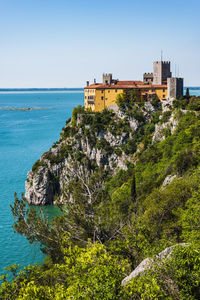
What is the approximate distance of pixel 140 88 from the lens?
72.4 meters

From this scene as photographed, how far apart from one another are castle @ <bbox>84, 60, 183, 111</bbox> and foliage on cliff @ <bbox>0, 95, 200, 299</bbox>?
11.3 m

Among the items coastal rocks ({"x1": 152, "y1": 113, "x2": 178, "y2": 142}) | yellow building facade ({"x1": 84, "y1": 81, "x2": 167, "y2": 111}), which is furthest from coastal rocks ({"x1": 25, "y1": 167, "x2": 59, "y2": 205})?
coastal rocks ({"x1": 152, "y1": 113, "x2": 178, "y2": 142})

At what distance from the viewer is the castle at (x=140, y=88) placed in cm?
7075

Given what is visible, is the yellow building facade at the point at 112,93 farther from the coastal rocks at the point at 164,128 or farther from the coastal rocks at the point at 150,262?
the coastal rocks at the point at 150,262

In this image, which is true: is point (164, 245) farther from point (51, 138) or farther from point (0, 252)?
point (51, 138)

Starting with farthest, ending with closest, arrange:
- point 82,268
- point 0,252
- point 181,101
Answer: point 181,101 < point 0,252 < point 82,268

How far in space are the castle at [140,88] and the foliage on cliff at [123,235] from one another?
1135cm

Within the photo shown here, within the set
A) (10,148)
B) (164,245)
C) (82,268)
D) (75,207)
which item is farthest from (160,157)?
(10,148)

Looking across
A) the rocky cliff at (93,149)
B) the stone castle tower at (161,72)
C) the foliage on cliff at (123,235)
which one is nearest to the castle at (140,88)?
the stone castle tower at (161,72)

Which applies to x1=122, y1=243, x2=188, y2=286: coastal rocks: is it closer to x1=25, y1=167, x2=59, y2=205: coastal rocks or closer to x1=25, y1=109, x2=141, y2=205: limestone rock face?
x1=25, y1=109, x2=141, y2=205: limestone rock face

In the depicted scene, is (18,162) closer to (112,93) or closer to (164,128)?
(112,93)

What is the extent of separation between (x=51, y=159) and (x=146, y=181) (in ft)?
97.8

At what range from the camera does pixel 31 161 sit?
9425 centimetres

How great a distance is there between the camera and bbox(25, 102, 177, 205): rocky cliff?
70625 millimetres
